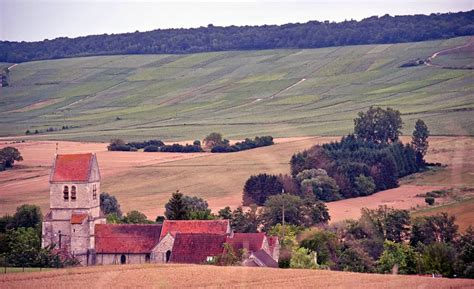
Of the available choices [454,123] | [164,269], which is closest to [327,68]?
[454,123]

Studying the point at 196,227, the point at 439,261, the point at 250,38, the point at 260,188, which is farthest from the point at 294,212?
the point at 250,38

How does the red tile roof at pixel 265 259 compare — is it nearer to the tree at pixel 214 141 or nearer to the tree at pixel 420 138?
the tree at pixel 420 138

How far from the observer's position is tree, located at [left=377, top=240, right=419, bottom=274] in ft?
169

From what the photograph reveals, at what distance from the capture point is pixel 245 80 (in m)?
156

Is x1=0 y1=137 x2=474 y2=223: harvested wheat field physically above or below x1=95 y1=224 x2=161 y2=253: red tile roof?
below

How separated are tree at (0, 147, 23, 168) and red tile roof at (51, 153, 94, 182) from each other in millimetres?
33224

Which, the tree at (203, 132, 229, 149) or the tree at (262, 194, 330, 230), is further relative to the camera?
the tree at (203, 132, 229, 149)

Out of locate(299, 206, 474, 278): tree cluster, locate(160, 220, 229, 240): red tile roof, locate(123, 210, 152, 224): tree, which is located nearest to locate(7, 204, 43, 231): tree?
locate(123, 210, 152, 224): tree

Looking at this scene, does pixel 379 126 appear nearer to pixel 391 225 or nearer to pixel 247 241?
pixel 391 225

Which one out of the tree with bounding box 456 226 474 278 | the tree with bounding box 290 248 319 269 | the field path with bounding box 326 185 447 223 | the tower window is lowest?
the field path with bounding box 326 185 447 223

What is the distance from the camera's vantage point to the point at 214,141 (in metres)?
108

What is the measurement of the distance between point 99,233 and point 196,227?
5.20 m

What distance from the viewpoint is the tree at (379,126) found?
105 meters

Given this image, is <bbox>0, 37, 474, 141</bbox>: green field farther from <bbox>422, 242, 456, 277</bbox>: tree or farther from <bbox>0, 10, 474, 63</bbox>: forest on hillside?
<bbox>422, 242, 456, 277</bbox>: tree
